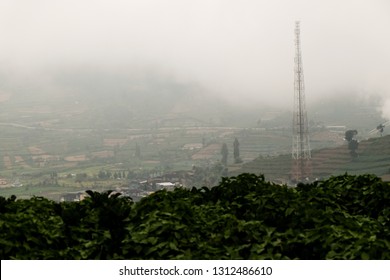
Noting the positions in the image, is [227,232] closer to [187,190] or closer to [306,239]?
[306,239]

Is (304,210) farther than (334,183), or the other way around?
(334,183)

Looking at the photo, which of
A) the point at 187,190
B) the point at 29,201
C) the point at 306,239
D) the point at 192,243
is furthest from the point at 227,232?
the point at 29,201
